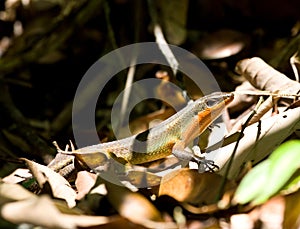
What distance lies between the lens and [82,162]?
107 inches

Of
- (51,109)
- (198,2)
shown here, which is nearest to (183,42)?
(198,2)

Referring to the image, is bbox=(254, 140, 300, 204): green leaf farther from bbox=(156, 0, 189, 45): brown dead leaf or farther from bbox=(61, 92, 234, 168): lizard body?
bbox=(156, 0, 189, 45): brown dead leaf

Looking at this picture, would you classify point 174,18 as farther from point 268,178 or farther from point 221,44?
point 268,178

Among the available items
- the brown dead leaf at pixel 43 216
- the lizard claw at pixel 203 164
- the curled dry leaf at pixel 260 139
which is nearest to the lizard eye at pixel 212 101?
the lizard claw at pixel 203 164

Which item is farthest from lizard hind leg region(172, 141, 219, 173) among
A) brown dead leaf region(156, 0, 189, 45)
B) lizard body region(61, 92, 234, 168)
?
brown dead leaf region(156, 0, 189, 45)

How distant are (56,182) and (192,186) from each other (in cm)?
64

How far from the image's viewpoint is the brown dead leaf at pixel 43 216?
1.68 metres

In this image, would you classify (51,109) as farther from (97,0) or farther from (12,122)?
(97,0)

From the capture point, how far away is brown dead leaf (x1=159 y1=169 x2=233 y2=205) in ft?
6.81

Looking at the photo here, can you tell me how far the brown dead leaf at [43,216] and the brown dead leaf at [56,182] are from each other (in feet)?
0.96

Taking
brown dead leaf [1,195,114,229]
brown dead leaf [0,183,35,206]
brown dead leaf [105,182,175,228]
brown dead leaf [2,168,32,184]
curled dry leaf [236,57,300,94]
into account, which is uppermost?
brown dead leaf [1,195,114,229]

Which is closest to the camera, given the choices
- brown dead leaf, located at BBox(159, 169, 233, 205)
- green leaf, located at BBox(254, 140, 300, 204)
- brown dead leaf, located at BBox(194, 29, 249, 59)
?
green leaf, located at BBox(254, 140, 300, 204)

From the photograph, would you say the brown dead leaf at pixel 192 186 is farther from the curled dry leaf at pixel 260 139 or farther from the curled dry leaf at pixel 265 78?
the curled dry leaf at pixel 265 78

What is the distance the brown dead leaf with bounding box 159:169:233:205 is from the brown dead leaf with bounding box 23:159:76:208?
0.37m
